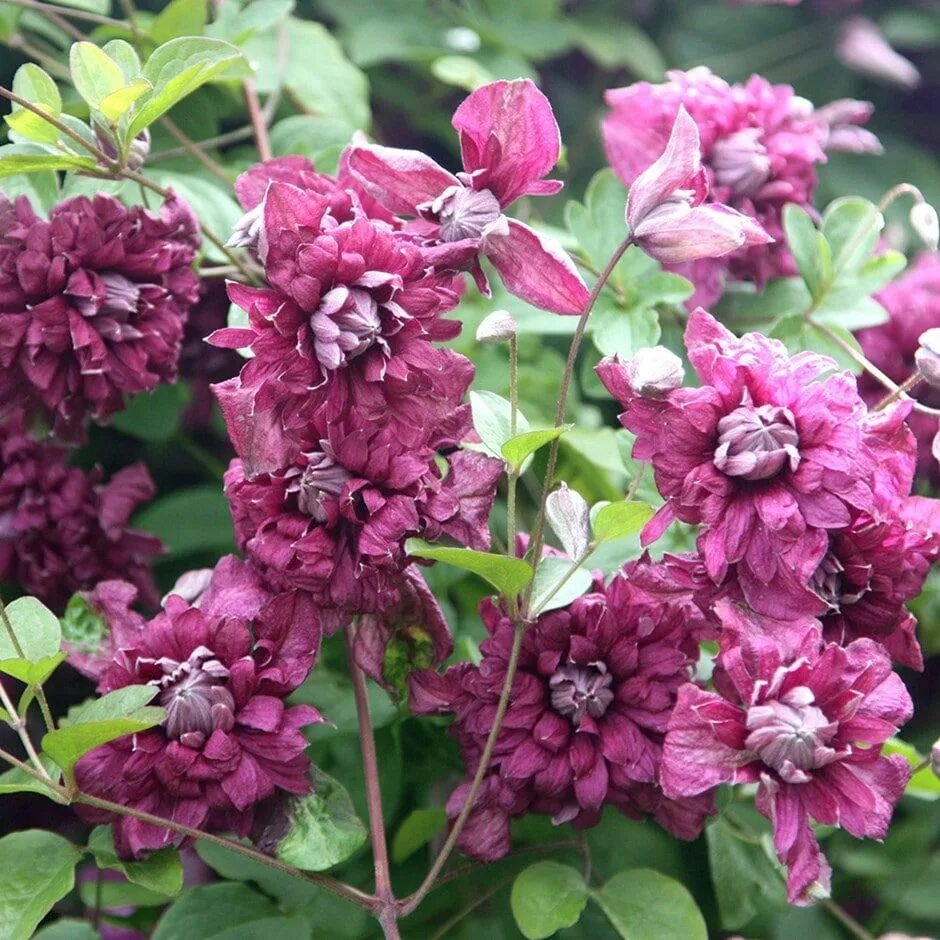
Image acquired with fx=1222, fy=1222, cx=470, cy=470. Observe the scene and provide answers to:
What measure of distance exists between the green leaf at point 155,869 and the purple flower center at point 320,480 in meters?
0.17

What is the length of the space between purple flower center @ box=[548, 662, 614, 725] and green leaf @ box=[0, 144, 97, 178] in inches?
11.4

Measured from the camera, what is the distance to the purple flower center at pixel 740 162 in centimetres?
63

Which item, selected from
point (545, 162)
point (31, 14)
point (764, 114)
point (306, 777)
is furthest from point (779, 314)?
point (31, 14)

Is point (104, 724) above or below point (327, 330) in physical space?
below

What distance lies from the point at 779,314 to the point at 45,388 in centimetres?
41

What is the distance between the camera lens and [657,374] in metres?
0.44

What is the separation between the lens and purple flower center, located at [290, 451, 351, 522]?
461mm

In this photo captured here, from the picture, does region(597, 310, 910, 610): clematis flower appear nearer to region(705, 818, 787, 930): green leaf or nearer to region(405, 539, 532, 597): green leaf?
region(405, 539, 532, 597): green leaf

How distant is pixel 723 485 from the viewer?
0.44 m

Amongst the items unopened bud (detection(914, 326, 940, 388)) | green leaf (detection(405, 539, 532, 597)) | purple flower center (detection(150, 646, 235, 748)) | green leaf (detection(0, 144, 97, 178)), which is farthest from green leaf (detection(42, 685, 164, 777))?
unopened bud (detection(914, 326, 940, 388))

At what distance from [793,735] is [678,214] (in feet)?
0.65

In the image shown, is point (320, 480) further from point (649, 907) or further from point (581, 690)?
point (649, 907)

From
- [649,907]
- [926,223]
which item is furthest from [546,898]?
[926,223]

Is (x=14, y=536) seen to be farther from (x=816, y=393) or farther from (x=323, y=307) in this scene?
(x=816, y=393)
